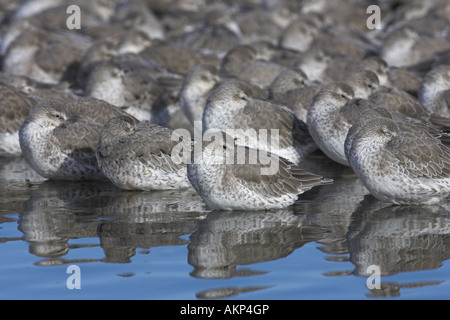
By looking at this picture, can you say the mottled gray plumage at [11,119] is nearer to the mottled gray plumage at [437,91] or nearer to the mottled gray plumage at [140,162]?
the mottled gray plumage at [140,162]

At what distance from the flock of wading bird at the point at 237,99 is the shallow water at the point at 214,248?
36cm

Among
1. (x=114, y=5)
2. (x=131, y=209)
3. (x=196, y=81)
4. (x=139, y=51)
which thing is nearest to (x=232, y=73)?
(x=196, y=81)

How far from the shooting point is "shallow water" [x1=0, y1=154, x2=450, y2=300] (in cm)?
704

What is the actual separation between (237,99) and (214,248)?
4.05 m

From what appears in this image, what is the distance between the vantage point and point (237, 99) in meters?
11.7

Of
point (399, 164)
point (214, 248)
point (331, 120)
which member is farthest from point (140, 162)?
point (399, 164)

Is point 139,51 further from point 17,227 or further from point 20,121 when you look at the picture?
point 17,227

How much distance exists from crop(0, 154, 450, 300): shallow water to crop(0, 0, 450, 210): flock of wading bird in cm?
36

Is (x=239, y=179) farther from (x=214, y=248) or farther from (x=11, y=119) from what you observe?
(x=11, y=119)

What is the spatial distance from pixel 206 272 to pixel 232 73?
8845mm

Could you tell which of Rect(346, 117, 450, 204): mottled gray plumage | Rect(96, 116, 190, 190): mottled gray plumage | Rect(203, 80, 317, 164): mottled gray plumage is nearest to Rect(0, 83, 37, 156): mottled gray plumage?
Rect(96, 116, 190, 190): mottled gray plumage

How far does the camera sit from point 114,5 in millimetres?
26484

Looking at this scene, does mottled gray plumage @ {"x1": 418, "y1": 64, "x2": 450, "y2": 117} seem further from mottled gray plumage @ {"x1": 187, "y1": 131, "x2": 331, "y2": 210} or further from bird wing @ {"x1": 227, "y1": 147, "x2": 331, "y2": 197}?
mottled gray plumage @ {"x1": 187, "y1": 131, "x2": 331, "y2": 210}

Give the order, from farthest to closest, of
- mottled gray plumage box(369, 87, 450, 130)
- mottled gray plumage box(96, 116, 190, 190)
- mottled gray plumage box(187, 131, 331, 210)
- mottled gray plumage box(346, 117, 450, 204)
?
1. mottled gray plumage box(369, 87, 450, 130)
2. mottled gray plumage box(96, 116, 190, 190)
3. mottled gray plumage box(346, 117, 450, 204)
4. mottled gray plumage box(187, 131, 331, 210)
